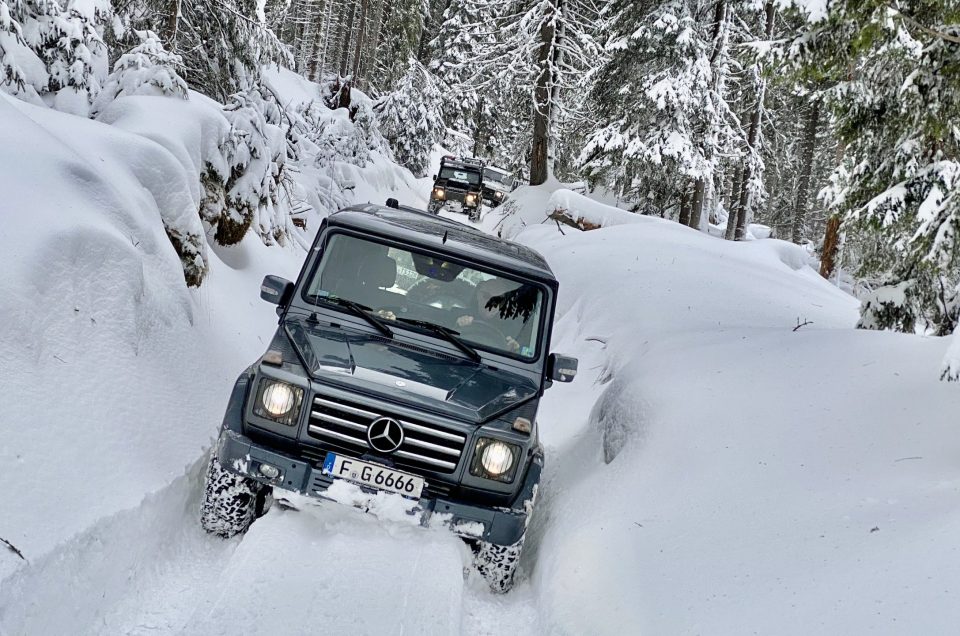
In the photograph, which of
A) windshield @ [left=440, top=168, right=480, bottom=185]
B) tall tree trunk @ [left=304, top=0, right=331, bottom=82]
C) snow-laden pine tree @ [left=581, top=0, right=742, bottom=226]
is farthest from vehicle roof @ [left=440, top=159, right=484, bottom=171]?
tall tree trunk @ [left=304, top=0, right=331, bottom=82]

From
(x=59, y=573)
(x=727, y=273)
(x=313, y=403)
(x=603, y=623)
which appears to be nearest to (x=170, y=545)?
(x=59, y=573)

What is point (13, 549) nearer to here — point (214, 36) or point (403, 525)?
point (403, 525)

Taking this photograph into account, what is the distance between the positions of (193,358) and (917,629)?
5181 millimetres

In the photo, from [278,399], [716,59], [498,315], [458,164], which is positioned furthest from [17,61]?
[458,164]

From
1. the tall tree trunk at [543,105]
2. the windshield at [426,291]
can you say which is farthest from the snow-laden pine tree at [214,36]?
the windshield at [426,291]

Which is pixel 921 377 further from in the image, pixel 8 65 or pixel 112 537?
pixel 8 65

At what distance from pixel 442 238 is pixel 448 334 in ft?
2.73

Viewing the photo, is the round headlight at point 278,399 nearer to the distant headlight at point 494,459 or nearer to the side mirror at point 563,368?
the distant headlight at point 494,459

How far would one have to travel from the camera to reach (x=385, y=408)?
12.9 ft

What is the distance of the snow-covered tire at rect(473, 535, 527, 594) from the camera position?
4234mm

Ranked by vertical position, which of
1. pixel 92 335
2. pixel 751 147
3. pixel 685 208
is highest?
pixel 751 147

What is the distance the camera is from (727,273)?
38.8ft

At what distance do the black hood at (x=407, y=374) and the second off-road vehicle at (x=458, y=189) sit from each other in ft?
70.4

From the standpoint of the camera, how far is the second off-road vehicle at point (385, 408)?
3953 millimetres
